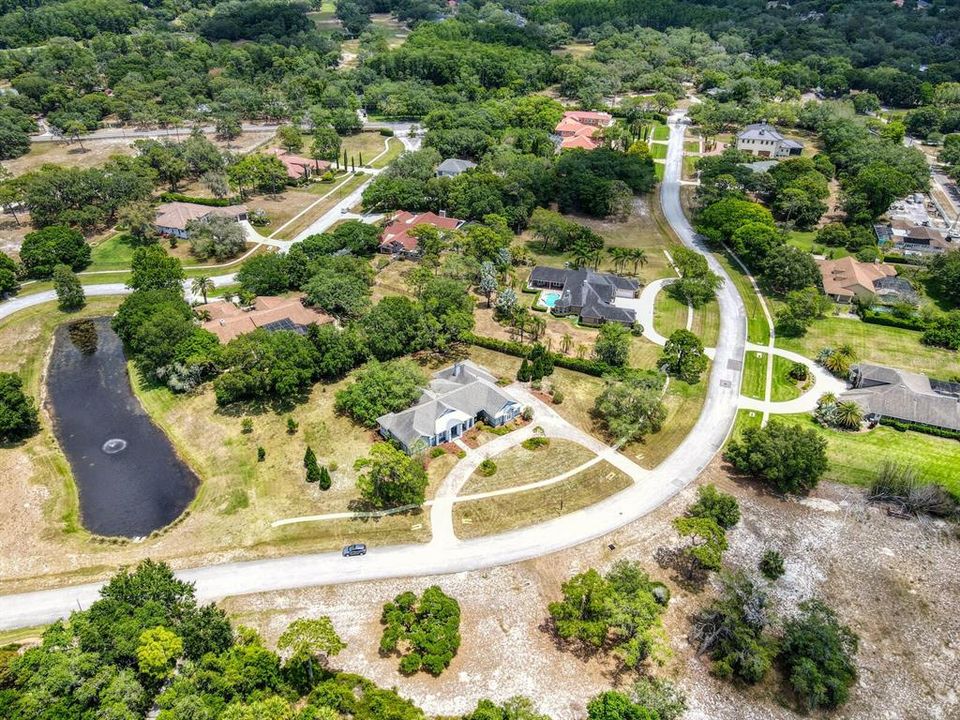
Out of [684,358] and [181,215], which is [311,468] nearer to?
[684,358]

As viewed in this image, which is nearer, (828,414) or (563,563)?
(563,563)

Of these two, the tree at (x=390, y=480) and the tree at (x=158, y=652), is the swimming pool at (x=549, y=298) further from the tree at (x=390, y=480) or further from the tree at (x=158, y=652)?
the tree at (x=158, y=652)

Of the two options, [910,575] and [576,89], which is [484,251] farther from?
[576,89]

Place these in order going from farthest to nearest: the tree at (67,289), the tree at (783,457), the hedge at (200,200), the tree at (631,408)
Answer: the hedge at (200,200) → the tree at (67,289) → the tree at (631,408) → the tree at (783,457)

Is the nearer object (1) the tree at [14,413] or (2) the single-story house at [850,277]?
(1) the tree at [14,413]

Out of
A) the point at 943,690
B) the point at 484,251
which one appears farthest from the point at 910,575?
the point at 484,251

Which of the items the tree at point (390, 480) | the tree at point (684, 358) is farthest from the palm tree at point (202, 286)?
the tree at point (684, 358)

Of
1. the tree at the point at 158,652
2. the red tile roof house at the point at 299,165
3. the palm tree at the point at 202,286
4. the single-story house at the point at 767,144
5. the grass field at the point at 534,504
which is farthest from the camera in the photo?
the single-story house at the point at 767,144
